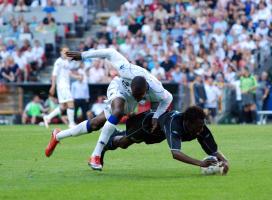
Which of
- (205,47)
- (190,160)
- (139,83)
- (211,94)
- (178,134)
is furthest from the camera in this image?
(205,47)

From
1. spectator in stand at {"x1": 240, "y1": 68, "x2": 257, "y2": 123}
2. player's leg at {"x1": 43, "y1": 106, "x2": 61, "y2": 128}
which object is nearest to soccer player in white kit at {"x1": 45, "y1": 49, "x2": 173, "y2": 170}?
player's leg at {"x1": 43, "y1": 106, "x2": 61, "y2": 128}

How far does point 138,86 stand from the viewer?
44.8 feet

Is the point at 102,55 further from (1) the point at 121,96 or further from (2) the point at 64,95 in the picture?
(2) the point at 64,95

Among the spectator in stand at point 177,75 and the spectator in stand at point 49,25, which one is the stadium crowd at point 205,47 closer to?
the spectator in stand at point 177,75

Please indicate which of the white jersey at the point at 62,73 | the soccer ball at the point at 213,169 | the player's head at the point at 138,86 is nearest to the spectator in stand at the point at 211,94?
the white jersey at the point at 62,73

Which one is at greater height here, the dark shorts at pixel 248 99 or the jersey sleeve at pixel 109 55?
the jersey sleeve at pixel 109 55

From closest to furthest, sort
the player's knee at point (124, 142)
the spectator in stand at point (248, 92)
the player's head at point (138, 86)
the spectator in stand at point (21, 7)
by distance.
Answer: the player's head at point (138, 86), the player's knee at point (124, 142), the spectator in stand at point (248, 92), the spectator in stand at point (21, 7)

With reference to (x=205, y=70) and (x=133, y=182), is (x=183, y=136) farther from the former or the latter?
(x=205, y=70)

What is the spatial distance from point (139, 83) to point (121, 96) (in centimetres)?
99

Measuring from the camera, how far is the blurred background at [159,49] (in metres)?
32.2

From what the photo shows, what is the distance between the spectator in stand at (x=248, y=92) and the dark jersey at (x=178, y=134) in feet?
59.7

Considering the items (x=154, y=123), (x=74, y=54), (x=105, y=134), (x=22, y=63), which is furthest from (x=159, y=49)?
(x=154, y=123)

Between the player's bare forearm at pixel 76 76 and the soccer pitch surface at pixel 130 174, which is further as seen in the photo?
the player's bare forearm at pixel 76 76

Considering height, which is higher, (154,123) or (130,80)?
(130,80)
